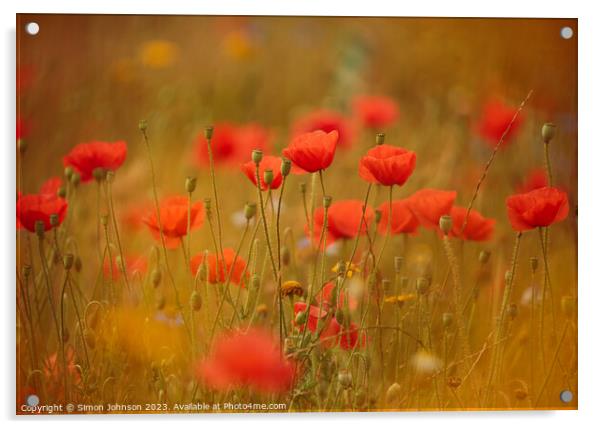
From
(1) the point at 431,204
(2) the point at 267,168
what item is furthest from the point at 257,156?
(1) the point at 431,204

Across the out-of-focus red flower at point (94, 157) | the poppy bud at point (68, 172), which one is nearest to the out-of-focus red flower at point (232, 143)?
the out-of-focus red flower at point (94, 157)

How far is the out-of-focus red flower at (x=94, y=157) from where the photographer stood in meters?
1.75

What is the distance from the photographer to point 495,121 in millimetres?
1818

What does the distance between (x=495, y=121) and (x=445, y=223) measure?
0.27 m

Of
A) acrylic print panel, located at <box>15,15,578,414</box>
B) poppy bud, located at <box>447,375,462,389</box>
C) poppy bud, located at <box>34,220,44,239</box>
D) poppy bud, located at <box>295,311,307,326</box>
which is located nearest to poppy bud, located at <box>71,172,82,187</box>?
acrylic print panel, located at <box>15,15,578,414</box>

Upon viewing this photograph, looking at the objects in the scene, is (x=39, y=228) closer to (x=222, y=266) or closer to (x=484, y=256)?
(x=222, y=266)

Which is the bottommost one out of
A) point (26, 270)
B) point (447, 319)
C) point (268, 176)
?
point (447, 319)

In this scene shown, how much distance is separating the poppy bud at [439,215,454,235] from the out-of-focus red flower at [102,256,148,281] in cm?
65

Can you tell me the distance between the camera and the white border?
5.74 feet

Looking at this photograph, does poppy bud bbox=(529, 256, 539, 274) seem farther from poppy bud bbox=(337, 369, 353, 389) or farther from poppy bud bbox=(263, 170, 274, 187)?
poppy bud bbox=(263, 170, 274, 187)

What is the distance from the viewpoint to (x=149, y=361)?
5.75 feet

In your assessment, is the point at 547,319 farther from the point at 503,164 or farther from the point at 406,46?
the point at 406,46
